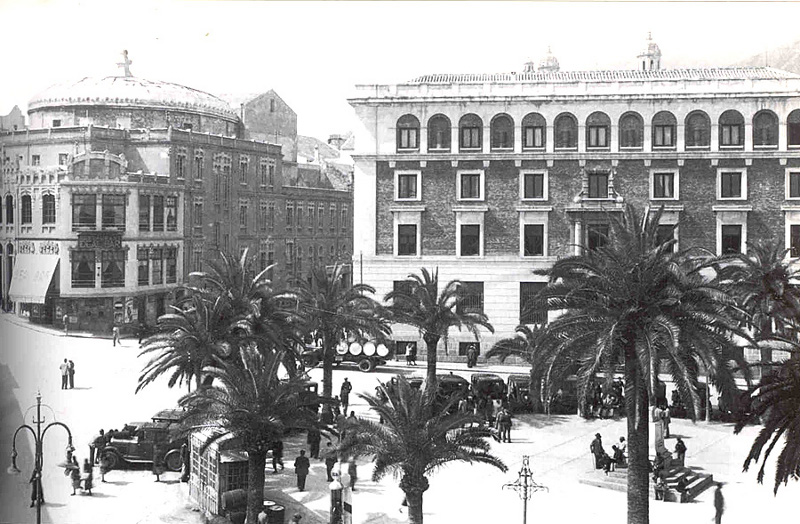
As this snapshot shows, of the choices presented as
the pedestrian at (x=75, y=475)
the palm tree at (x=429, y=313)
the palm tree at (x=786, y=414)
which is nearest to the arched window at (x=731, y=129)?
the palm tree at (x=429, y=313)

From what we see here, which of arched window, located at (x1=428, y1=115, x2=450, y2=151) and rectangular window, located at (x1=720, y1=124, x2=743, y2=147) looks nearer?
rectangular window, located at (x1=720, y1=124, x2=743, y2=147)

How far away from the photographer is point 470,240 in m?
43.8

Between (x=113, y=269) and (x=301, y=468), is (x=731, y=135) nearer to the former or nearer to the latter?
(x=301, y=468)

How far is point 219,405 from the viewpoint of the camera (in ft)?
74.2

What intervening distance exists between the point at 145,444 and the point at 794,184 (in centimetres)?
2800

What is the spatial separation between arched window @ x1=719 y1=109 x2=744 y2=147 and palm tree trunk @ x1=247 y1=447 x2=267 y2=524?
26898mm

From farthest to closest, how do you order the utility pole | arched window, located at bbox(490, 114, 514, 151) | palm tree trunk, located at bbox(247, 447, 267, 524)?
arched window, located at bbox(490, 114, 514, 151)
palm tree trunk, located at bbox(247, 447, 267, 524)
the utility pole

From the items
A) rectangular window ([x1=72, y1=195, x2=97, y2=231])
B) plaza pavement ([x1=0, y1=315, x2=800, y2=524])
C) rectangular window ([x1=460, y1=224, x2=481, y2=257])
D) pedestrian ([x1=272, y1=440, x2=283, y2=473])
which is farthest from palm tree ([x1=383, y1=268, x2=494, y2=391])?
rectangular window ([x1=72, y1=195, x2=97, y2=231])

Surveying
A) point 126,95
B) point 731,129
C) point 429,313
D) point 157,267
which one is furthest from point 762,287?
point 126,95

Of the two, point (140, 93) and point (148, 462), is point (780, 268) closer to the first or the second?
point (148, 462)

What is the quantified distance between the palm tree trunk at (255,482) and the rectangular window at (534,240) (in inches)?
915

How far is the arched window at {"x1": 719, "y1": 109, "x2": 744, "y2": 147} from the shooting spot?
4028 cm

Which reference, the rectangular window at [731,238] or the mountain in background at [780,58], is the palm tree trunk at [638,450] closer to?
the mountain in background at [780,58]

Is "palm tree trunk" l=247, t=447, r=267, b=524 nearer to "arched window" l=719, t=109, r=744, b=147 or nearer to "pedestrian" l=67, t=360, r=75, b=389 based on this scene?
"pedestrian" l=67, t=360, r=75, b=389
